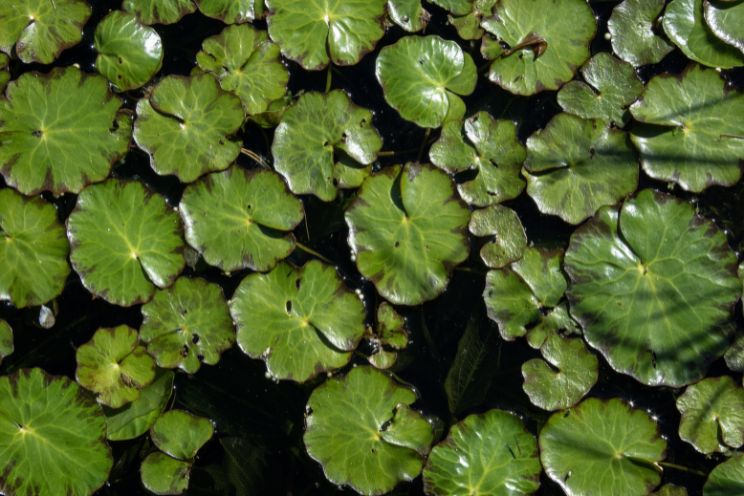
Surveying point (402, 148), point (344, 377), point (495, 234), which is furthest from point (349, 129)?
point (344, 377)

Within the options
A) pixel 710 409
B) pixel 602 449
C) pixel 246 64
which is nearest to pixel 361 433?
pixel 602 449

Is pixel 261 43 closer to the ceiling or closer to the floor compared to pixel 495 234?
closer to the ceiling

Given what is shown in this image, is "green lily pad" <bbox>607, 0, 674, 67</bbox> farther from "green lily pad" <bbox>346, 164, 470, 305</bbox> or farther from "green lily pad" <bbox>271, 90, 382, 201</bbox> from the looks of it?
"green lily pad" <bbox>271, 90, 382, 201</bbox>

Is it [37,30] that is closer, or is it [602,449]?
[602,449]

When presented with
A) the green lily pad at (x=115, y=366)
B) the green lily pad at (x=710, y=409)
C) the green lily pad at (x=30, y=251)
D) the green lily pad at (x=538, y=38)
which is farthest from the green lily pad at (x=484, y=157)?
the green lily pad at (x=30, y=251)

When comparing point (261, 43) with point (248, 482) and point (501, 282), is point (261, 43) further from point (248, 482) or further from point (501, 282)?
point (248, 482)

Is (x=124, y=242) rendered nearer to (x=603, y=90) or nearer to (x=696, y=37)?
(x=603, y=90)

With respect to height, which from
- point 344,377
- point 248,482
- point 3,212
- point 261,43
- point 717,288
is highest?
point 261,43
